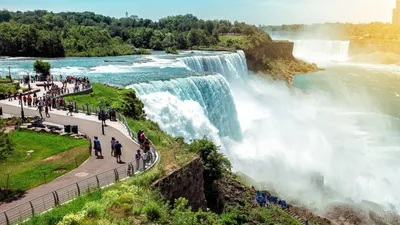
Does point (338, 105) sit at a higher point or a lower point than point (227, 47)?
lower

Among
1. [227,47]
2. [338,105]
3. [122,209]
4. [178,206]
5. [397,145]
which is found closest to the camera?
[122,209]

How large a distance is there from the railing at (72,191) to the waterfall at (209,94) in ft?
45.7

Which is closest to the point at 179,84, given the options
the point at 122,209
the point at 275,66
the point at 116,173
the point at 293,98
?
the point at 116,173

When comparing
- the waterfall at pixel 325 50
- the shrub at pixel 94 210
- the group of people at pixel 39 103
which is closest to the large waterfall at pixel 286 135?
the group of people at pixel 39 103

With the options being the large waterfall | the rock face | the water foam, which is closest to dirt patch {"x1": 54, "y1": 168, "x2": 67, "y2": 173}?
the rock face

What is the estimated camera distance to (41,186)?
1308cm

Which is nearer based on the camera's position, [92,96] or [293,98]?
[92,96]

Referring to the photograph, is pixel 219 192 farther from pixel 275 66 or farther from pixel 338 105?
pixel 275 66

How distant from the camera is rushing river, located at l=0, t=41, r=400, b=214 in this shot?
27109 mm

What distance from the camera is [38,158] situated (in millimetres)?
15891

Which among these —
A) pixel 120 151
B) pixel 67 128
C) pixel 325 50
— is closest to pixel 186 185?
pixel 120 151

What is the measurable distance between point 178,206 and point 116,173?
8.24 feet

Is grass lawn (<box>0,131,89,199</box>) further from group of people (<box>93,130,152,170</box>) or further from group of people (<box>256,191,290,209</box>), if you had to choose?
group of people (<box>256,191,290,209</box>)

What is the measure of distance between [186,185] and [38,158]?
609cm
